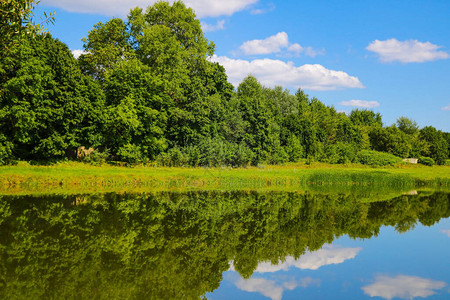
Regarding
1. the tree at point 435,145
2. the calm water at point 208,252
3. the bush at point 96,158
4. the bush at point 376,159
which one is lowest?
the calm water at point 208,252

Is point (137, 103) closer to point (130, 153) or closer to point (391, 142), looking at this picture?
point (130, 153)

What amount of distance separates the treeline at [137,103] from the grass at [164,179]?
4021 millimetres

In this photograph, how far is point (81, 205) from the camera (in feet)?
78.1

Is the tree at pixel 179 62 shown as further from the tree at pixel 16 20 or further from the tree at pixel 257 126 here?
the tree at pixel 16 20

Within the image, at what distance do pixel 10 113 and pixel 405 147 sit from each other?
281 feet

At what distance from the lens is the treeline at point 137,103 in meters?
37.2

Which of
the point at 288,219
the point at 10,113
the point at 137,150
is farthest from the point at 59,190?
the point at 288,219

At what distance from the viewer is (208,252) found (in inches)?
589

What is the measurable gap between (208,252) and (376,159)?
7478 centimetres

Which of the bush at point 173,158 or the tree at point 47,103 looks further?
the bush at point 173,158

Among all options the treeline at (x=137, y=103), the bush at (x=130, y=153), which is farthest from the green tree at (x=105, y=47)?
the bush at (x=130, y=153)

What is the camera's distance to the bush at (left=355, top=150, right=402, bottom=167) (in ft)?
262

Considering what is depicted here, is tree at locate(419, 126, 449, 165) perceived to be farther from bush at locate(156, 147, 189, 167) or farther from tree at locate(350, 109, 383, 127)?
bush at locate(156, 147, 189, 167)

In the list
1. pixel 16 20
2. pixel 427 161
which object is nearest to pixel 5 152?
pixel 16 20
